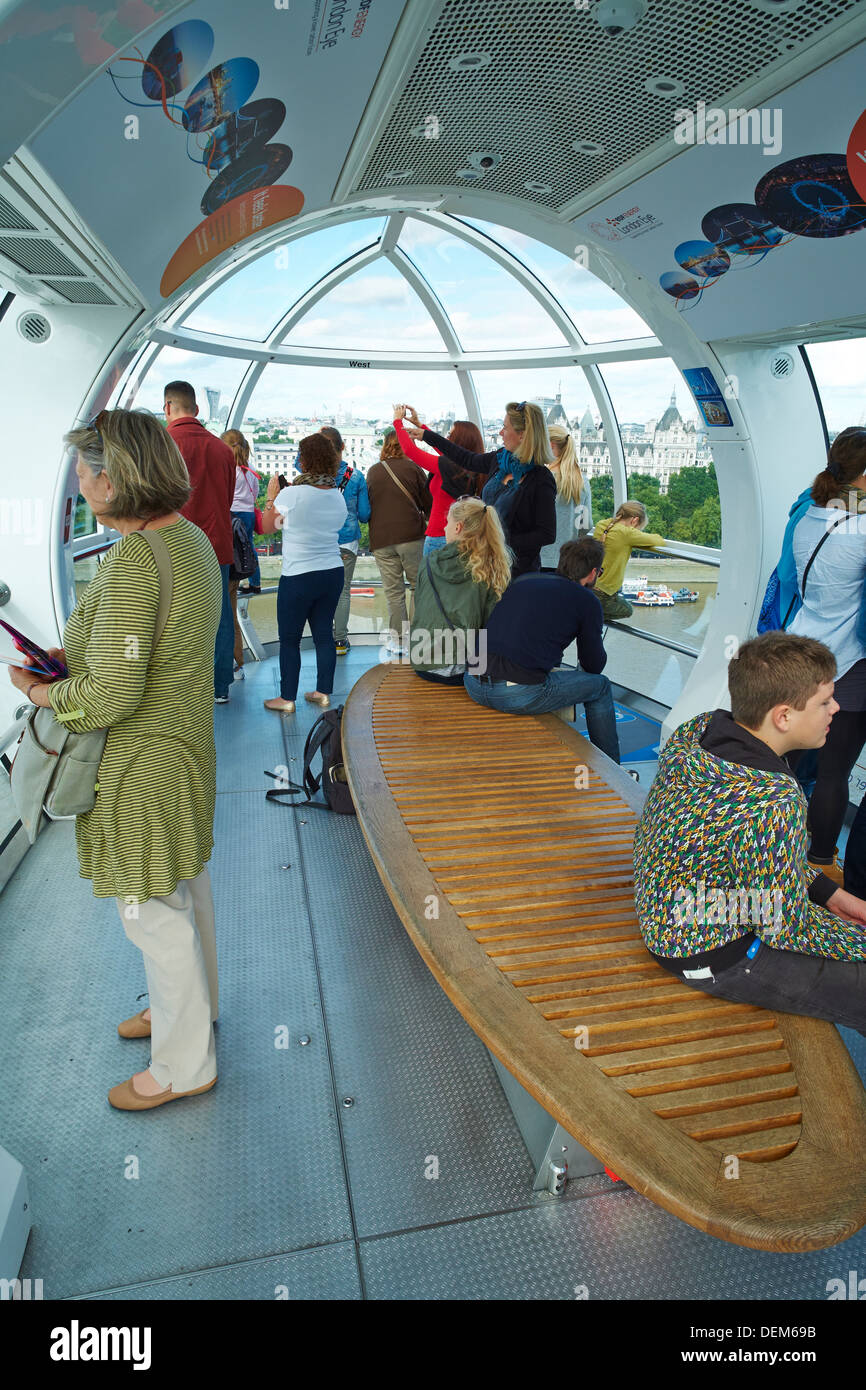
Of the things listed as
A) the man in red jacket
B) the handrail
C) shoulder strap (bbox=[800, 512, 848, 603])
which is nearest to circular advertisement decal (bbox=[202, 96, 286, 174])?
the man in red jacket

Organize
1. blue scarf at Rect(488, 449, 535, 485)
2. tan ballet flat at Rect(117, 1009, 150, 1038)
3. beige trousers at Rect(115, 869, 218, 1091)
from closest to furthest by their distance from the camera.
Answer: beige trousers at Rect(115, 869, 218, 1091), tan ballet flat at Rect(117, 1009, 150, 1038), blue scarf at Rect(488, 449, 535, 485)

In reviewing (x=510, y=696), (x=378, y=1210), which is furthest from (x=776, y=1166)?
(x=510, y=696)

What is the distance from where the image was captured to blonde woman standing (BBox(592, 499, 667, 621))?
6312mm

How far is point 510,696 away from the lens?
4199 millimetres

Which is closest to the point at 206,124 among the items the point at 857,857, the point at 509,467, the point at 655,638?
the point at 509,467

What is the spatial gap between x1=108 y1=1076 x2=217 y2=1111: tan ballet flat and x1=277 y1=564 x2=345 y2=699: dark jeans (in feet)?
10.8

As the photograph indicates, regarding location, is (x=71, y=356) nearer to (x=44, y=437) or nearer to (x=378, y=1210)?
(x=44, y=437)

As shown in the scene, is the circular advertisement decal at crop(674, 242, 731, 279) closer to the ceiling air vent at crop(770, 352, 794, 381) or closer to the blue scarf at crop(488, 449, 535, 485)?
the ceiling air vent at crop(770, 352, 794, 381)

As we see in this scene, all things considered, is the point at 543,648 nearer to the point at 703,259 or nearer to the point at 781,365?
the point at 703,259

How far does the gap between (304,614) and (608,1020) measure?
394 cm

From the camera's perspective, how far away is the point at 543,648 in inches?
160

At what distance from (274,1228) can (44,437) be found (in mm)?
3587

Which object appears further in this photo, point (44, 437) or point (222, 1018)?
point (44, 437)

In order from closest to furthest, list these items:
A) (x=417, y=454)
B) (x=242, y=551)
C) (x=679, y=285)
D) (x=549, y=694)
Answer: (x=549, y=694), (x=679, y=285), (x=242, y=551), (x=417, y=454)
